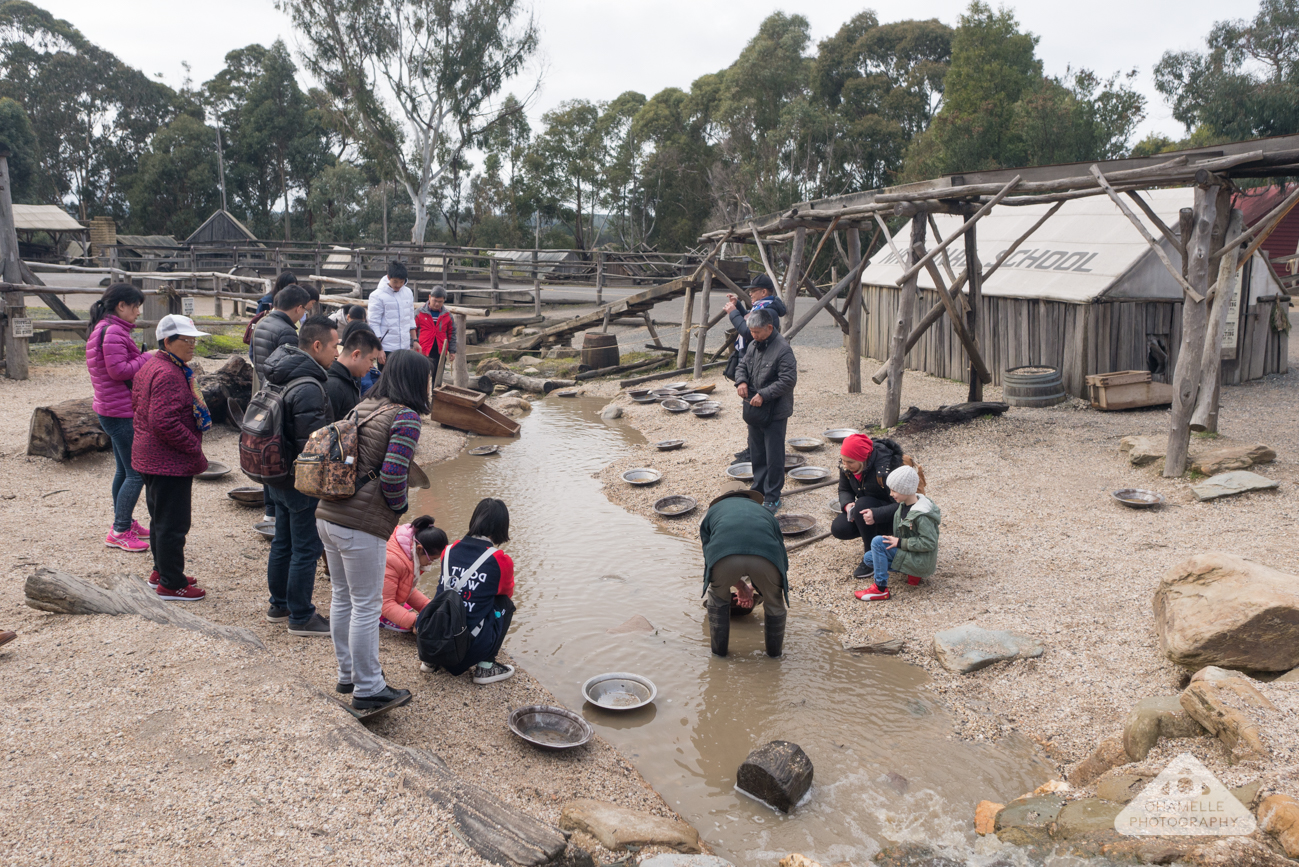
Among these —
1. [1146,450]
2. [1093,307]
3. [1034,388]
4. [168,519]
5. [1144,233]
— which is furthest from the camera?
[1093,307]

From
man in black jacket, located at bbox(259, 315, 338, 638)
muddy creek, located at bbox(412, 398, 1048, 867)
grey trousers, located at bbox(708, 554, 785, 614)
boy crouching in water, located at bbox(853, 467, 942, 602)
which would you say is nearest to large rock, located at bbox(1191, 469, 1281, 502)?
boy crouching in water, located at bbox(853, 467, 942, 602)

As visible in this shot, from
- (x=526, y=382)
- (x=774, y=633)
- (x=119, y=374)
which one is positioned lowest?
(x=774, y=633)

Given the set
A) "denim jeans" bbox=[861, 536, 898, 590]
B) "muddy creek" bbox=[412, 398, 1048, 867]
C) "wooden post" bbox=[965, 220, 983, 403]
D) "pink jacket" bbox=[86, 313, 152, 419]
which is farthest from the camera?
"wooden post" bbox=[965, 220, 983, 403]

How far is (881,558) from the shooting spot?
5852mm

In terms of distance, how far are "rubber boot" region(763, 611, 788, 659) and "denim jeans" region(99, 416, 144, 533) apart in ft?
14.3

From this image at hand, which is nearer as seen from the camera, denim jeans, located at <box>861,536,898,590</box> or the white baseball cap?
the white baseball cap

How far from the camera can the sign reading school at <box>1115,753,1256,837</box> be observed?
2873mm

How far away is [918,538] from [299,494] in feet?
13.1

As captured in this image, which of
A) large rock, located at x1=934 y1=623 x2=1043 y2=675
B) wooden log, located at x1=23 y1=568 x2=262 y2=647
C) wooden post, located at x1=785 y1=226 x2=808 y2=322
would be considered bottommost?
large rock, located at x1=934 y1=623 x2=1043 y2=675

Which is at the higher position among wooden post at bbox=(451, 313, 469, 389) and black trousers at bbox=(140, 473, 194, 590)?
wooden post at bbox=(451, 313, 469, 389)

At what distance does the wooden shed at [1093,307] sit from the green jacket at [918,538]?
22.0 ft

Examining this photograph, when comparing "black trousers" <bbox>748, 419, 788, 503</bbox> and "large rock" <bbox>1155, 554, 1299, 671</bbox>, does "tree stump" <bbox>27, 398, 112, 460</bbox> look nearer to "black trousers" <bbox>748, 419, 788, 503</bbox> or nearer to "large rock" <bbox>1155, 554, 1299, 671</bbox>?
"black trousers" <bbox>748, 419, 788, 503</bbox>

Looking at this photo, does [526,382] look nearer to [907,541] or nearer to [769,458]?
[769,458]

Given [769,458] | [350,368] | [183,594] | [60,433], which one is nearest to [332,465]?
[350,368]
